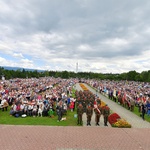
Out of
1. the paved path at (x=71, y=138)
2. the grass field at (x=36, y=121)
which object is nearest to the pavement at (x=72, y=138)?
the paved path at (x=71, y=138)

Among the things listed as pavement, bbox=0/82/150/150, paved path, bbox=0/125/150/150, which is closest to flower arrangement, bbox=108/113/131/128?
pavement, bbox=0/82/150/150

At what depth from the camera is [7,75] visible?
72.7 metres

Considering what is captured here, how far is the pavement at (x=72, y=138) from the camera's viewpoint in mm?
9469

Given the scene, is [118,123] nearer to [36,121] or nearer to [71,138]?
[71,138]

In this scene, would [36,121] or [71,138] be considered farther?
[36,121]

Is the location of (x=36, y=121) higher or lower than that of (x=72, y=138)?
higher

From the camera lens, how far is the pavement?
947 centimetres

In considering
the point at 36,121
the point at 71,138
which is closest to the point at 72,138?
the point at 71,138

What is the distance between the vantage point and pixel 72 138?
35.1ft

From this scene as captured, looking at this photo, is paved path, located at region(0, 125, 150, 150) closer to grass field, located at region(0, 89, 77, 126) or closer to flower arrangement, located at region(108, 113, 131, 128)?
flower arrangement, located at region(108, 113, 131, 128)

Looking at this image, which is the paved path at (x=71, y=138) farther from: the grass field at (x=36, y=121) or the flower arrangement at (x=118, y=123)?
the grass field at (x=36, y=121)

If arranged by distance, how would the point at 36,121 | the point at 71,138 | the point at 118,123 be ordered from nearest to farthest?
the point at 71,138
the point at 118,123
the point at 36,121

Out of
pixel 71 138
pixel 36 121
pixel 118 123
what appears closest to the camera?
pixel 71 138

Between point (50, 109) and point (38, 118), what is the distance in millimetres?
1463
